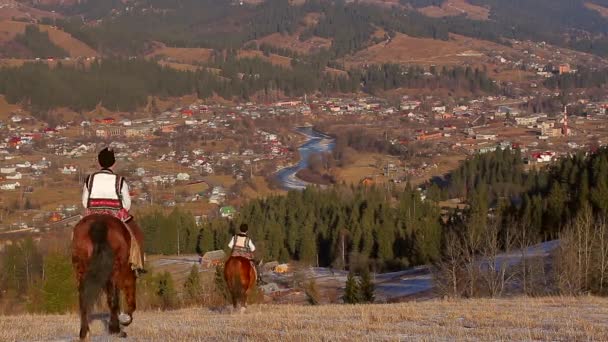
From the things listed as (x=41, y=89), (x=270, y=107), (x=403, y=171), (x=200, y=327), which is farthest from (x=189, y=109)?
(x=200, y=327)

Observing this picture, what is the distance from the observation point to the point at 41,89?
551 ft

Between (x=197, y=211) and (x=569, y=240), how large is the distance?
57.4 meters

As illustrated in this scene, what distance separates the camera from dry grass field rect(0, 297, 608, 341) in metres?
9.70

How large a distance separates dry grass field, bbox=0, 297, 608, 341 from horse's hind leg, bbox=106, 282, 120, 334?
17 cm

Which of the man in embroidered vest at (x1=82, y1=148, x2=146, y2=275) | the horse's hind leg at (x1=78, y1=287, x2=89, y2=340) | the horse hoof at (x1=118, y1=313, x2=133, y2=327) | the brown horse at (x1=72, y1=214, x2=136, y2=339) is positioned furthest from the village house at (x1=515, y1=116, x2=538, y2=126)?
the horse's hind leg at (x1=78, y1=287, x2=89, y2=340)

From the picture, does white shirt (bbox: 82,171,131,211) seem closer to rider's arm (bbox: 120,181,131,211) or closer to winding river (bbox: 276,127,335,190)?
rider's arm (bbox: 120,181,131,211)

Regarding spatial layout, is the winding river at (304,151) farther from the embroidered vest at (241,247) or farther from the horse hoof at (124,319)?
the horse hoof at (124,319)

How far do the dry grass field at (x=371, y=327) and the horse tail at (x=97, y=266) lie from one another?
0.80 metres

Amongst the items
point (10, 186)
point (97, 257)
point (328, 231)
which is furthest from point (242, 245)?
point (10, 186)

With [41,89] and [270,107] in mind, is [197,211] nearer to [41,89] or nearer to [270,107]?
[41,89]

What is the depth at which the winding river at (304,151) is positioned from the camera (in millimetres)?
100081

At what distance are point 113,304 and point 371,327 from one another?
349cm

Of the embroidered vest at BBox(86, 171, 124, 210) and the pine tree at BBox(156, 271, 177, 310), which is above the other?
the embroidered vest at BBox(86, 171, 124, 210)

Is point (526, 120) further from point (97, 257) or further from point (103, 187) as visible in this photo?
point (97, 257)
